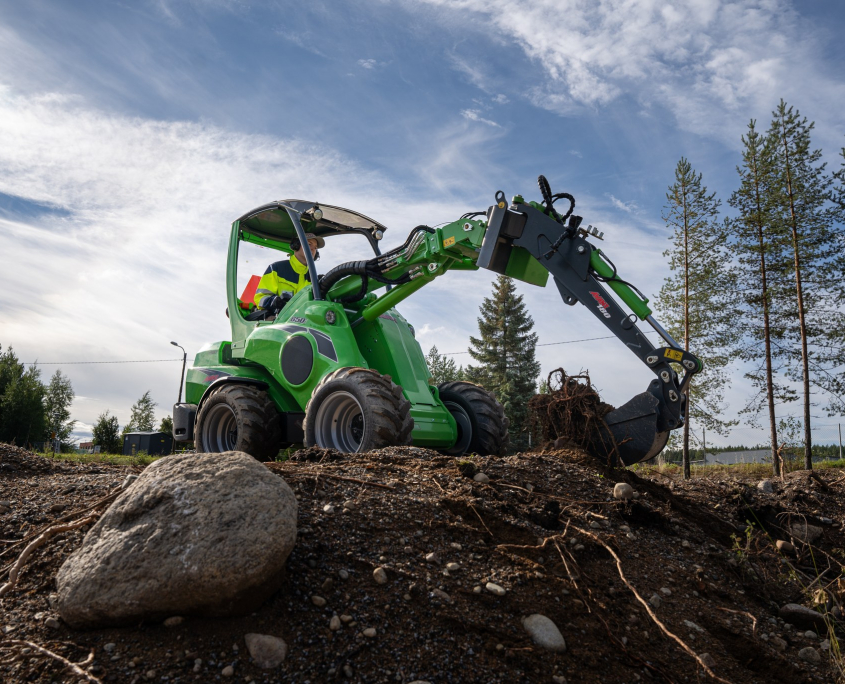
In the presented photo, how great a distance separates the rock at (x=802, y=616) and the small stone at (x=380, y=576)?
2.34m

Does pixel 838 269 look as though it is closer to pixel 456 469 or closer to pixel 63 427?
pixel 456 469

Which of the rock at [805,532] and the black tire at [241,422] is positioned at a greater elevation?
the black tire at [241,422]

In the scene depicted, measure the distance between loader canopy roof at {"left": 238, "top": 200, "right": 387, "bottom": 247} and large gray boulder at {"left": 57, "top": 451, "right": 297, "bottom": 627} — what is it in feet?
19.7

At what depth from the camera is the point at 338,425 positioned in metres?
6.69

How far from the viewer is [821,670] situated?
2984 mm

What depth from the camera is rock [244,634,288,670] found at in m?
2.36

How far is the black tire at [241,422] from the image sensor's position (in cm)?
735

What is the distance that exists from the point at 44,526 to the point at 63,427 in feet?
201

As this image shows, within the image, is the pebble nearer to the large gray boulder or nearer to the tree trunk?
the large gray boulder

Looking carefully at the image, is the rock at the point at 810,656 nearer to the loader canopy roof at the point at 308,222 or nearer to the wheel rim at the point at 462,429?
the wheel rim at the point at 462,429

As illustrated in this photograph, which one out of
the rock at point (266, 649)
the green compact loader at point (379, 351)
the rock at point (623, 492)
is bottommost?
the rock at point (266, 649)

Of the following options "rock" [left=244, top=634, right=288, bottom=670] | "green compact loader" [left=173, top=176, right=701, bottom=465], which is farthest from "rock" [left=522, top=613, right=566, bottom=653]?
"green compact loader" [left=173, top=176, right=701, bottom=465]

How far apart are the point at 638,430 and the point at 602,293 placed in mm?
1307

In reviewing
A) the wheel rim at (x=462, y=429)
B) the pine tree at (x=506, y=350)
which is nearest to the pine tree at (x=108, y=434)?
the pine tree at (x=506, y=350)
